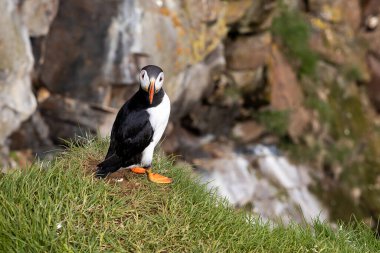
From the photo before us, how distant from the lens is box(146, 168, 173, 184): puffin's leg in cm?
446

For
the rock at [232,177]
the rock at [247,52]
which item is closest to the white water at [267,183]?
the rock at [232,177]

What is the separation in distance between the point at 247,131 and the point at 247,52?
158cm

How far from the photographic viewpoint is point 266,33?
1212cm

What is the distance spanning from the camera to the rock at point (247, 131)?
11.9m

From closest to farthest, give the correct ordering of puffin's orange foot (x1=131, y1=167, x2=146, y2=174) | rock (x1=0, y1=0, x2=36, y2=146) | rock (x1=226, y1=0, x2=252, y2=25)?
puffin's orange foot (x1=131, y1=167, x2=146, y2=174) → rock (x1=0, y1=0, x2=36, y2=146) → rock (x1=226, y1=0, x2=252, y2=25)

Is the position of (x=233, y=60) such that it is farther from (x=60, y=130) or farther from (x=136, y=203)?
(x=136, y=203)

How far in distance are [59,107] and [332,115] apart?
6345 millimetres

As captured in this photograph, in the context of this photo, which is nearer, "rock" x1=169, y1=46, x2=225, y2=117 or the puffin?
the puffin

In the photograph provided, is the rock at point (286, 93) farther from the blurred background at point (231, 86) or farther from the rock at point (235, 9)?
the rock at point (235, 9)

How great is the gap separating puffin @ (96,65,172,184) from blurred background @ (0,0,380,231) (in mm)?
2644

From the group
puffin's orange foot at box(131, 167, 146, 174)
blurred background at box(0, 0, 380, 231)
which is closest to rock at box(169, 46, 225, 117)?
blurred background at box(0, 0, 380, 231)

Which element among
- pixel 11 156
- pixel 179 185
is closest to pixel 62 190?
pixel 179 185

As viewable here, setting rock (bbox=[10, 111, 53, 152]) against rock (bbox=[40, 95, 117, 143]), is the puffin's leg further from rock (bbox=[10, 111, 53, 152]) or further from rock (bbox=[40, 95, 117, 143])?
rock (bbox=[10, 111, 53, 152])

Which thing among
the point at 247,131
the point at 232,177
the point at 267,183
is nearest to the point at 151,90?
the point at 232,177
